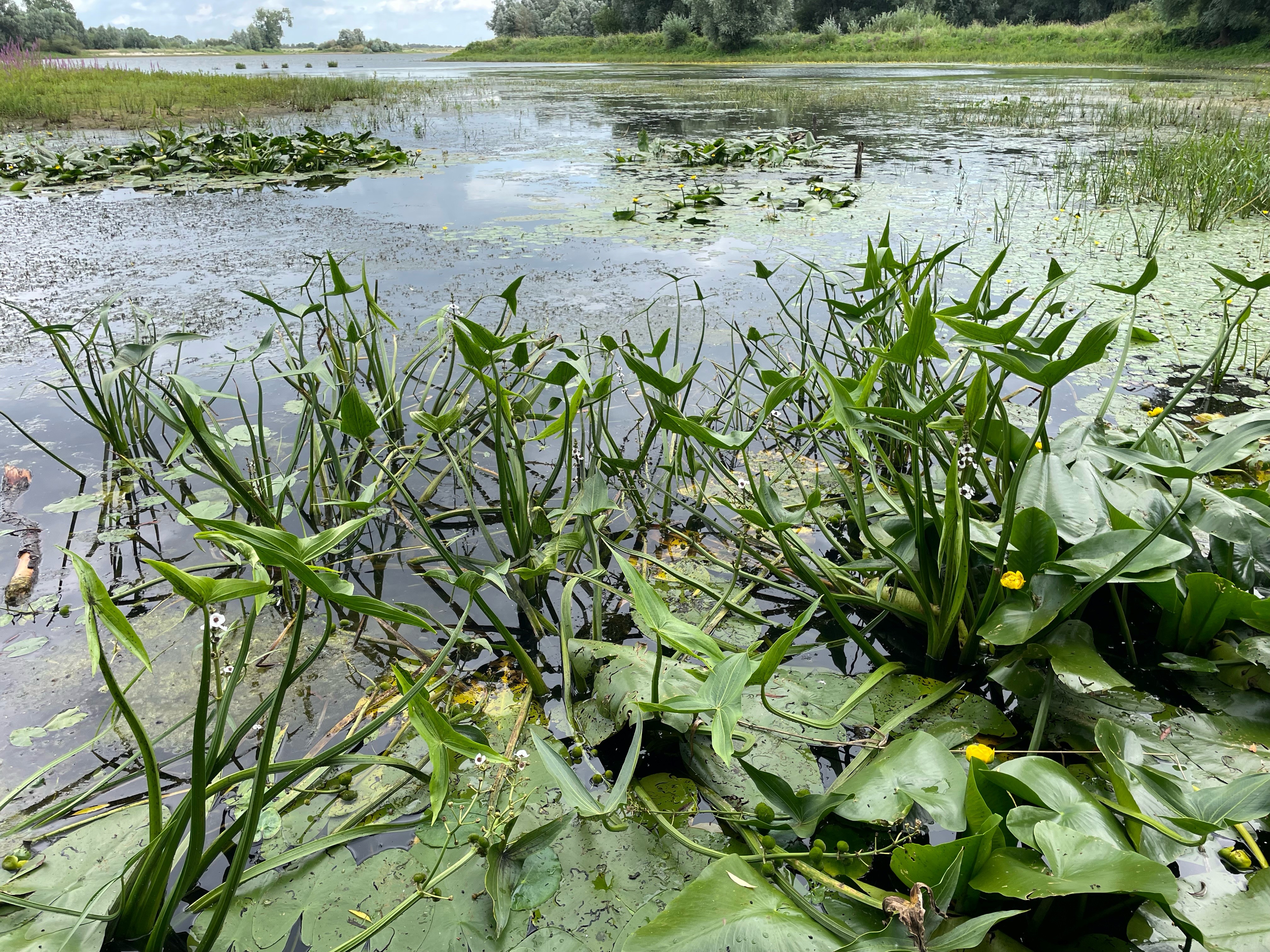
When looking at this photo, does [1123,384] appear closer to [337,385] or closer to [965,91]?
[337,385]

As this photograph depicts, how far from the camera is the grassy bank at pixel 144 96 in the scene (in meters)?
7.70

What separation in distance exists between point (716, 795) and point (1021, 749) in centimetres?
40

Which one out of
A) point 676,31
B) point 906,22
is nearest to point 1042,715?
point 906,22

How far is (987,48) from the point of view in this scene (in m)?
19.4

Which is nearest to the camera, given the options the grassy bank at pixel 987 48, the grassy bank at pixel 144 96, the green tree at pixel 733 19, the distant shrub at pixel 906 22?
the grassy bank at pixel 144 96

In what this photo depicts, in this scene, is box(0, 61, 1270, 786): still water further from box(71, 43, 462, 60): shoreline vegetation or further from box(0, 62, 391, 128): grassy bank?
box(71, 43, 462, 60): shoreline vegetation

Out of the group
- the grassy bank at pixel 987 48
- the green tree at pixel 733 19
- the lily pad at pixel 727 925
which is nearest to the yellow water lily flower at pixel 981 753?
the lily pad at pixel 727 925

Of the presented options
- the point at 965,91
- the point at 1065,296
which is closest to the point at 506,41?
the point at 965,91

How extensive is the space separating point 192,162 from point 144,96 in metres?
4.79

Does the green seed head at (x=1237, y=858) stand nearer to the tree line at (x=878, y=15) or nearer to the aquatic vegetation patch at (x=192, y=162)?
the aquatic vegetation patch at (x=192, y=162)

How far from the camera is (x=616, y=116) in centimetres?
892

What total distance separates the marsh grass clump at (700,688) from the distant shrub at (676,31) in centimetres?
2810

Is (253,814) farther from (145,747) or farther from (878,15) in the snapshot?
(878,15)

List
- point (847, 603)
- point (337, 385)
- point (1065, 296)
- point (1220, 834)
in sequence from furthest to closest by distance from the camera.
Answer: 1. point (1065, 296)
2. point (337, 385)
3. point (847, 603)
4. point (1220, 834)
